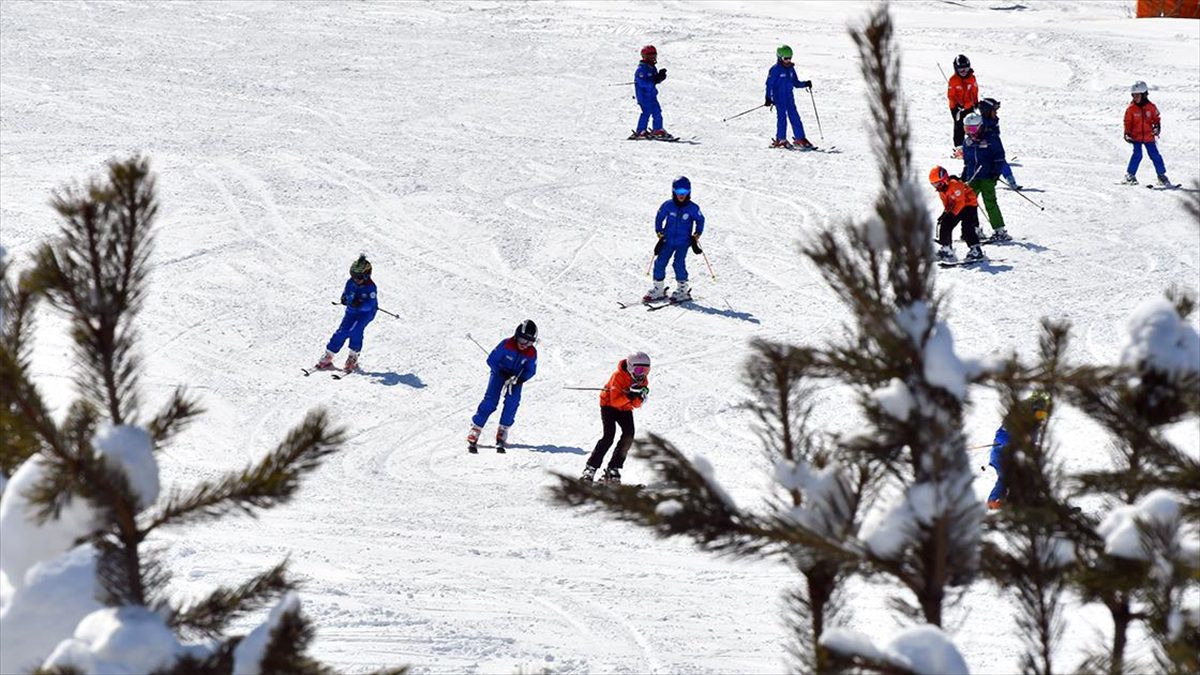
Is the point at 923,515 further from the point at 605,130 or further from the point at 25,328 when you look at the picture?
the point at 605,130

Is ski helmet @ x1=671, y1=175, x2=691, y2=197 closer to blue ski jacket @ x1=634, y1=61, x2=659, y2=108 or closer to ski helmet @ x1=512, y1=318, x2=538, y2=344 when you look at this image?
ski helmet @ x1=512, y1=318, x2=538, y2=344

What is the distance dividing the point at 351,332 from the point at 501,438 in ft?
9.66

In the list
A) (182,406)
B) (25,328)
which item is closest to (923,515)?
(182,406)

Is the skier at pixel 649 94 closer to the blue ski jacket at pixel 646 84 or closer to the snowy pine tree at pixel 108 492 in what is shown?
the blue ski jacket at pixel 646 84

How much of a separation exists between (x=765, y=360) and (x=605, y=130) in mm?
23357

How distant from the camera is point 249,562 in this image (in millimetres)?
12016

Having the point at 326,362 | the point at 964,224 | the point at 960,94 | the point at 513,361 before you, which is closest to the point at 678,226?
the point at 964,224

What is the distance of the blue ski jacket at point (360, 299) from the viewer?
57.6 ft

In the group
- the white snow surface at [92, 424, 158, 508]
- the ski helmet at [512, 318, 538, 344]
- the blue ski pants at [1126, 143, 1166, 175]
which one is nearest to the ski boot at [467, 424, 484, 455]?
the ski helmet at [512, 318, 538, 344]

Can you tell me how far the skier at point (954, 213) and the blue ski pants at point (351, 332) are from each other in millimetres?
6885

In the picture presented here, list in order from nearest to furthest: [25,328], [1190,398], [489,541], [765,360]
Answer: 1. [1190,398]
2. [765,360]
3. [25,328]
4. [489,541]

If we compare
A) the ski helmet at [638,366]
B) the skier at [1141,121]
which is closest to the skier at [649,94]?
the skier at [1141,121]

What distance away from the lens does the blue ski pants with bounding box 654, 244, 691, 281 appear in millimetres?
18984

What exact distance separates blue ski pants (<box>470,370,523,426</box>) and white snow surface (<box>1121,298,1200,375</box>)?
39.3 feet
